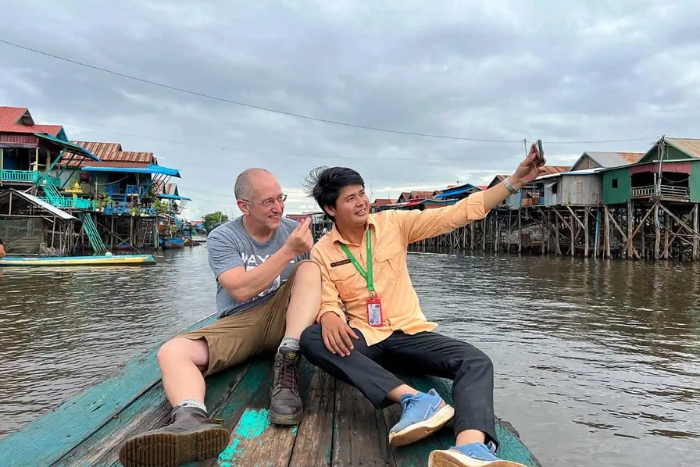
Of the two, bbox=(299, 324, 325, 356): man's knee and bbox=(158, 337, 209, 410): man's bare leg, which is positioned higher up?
bbox=(299, 324, 325, 356): man's knee

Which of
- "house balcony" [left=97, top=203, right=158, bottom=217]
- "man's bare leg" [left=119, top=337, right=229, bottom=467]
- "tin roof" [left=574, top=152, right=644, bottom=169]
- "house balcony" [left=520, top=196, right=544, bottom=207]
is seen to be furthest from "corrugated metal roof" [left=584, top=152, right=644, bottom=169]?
"man's bare leg" [left=119, top=337, right=229, bottom=467]

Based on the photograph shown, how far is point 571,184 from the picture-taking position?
24688 millimetres

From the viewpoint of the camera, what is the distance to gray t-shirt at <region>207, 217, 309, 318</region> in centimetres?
264

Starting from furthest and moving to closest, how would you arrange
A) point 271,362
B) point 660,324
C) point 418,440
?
1. point 660,324
2. point 271,362
3. point 418,440

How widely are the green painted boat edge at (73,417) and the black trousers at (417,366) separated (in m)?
0.91

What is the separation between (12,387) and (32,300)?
227 inches

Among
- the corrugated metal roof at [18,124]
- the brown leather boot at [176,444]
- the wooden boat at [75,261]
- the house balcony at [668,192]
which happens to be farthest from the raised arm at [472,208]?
the corrugated metal roof at [18,124]

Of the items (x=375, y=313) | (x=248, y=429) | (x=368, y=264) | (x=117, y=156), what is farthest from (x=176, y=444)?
(x=117, y=156)

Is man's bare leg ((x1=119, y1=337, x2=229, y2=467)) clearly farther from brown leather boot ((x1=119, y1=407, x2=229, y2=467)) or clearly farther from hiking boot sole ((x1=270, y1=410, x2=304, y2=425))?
hiking boot sole ((x1=270, y1=410, x2=304, y2=425))

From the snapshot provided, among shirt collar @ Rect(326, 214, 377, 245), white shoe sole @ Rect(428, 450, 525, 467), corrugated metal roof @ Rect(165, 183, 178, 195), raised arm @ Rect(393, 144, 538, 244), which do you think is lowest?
white shoe sole @ Rect(428, 450, 525, 467)

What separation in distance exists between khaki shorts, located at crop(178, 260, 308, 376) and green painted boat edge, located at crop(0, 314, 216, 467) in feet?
1.30

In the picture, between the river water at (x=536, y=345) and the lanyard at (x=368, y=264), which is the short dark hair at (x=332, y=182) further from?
the river water at (x=536, y=345)

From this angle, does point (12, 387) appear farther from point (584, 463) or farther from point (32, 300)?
point (32, 300)

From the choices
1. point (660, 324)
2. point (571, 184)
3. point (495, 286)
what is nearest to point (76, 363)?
point (660, 324)
